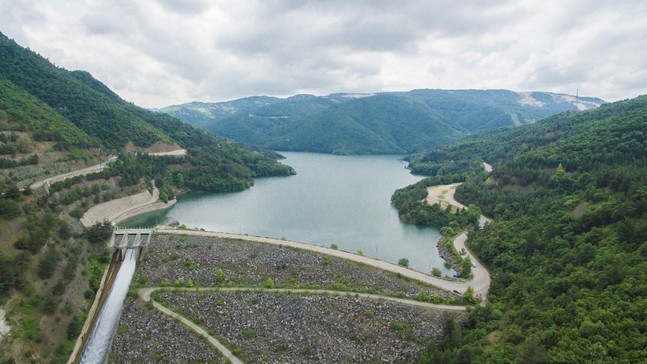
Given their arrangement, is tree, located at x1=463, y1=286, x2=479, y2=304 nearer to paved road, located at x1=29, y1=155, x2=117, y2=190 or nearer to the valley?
the valley

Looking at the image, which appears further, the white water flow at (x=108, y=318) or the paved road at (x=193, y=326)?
the white water flow at (x=108, y=318)

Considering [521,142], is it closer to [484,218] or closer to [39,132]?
[484,218]

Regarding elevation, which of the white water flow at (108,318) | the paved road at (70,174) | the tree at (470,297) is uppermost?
the paved road at (70,174)

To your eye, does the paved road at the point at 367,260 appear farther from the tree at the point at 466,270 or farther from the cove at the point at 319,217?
the cove at the point at 319,217

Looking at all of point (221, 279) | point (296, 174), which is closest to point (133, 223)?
point (221, 279)

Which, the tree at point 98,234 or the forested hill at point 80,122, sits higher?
the forested hill at point 80,122

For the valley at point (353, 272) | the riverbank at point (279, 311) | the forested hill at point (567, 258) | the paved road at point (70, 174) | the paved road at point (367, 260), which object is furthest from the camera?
the paved road at point (70, 174)

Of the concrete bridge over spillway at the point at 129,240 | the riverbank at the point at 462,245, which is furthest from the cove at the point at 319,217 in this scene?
the concrete bridge over spillway at the point at 129,240

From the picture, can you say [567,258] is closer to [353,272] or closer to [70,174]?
[353,272]
